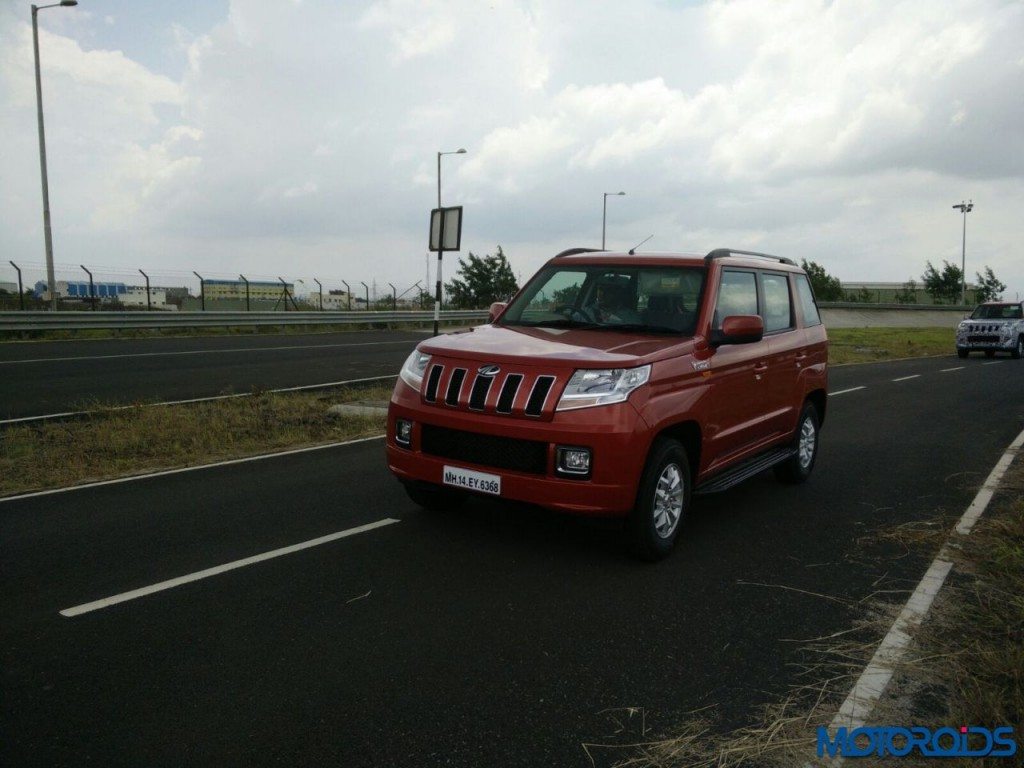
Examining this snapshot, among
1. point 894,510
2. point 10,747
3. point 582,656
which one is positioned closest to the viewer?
point 10,747

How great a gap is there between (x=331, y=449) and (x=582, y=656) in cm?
551

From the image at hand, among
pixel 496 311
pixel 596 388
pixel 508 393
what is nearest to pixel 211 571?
pixel 508 393

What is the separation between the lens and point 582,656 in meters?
3.93

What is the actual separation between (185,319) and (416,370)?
2290cm

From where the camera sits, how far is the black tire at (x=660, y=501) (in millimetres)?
5004

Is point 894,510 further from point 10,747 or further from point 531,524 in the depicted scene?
point 10,747

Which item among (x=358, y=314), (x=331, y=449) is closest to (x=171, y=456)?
(x=331, y=449)

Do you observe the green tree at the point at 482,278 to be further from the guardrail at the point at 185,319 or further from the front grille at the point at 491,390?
the front grille at the point at 491,390

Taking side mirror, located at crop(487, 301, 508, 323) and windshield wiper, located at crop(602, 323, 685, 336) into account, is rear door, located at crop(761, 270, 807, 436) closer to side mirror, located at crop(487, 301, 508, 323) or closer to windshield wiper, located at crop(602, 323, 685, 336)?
windshield wiper, located at crop(602, 323, 685, 336)

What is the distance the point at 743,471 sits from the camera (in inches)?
248

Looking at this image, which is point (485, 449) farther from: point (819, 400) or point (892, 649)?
point (819, 400)

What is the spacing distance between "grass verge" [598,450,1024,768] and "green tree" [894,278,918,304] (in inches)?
2704

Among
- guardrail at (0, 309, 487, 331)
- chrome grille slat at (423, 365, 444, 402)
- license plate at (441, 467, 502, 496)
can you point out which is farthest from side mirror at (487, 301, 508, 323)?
guardrail at (0, 309, 487, 331)

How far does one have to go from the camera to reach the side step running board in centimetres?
577
